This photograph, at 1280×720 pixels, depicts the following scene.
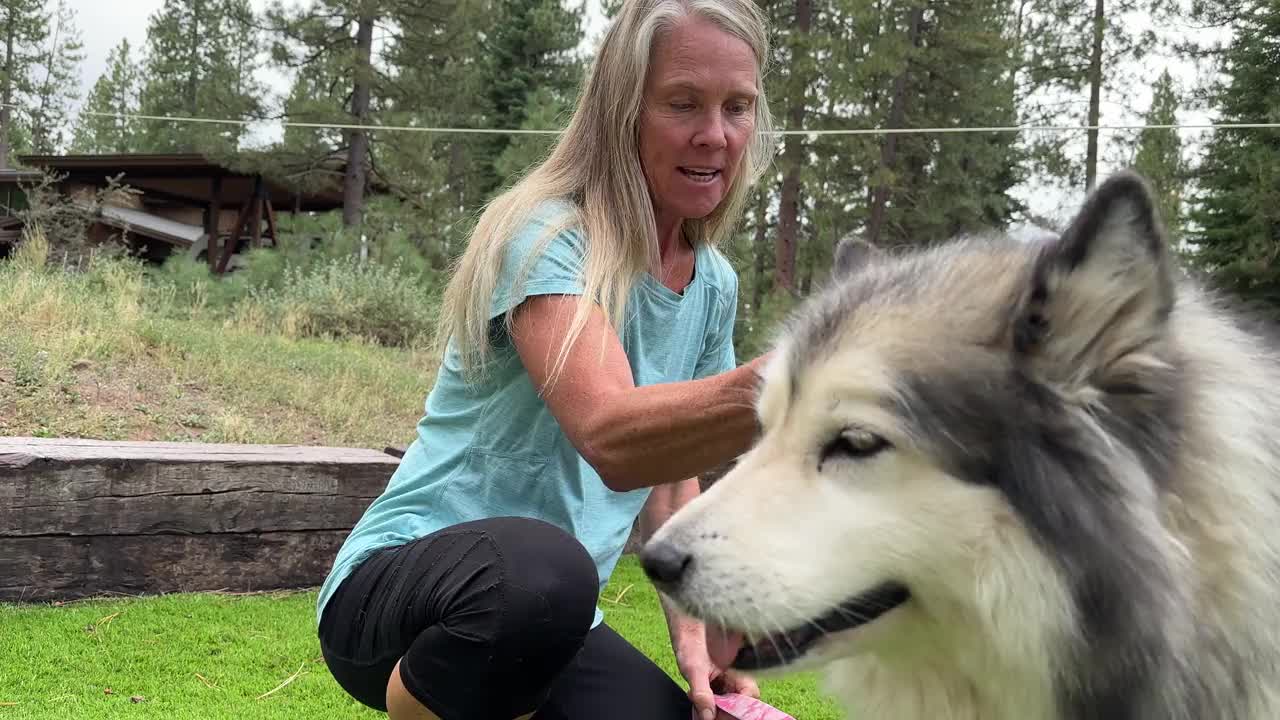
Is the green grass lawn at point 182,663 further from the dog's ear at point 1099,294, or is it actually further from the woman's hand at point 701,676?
the dog's ear at point 1099,294

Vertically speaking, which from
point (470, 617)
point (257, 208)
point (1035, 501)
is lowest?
point (470, 617)

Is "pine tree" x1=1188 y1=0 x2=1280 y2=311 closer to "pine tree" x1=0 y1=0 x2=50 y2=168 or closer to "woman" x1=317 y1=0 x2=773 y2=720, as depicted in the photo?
"woman" x1=317 y1=0 x2=773 y2=720

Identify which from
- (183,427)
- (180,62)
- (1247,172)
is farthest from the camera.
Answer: (180,62)

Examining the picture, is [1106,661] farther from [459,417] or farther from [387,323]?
[387,323]

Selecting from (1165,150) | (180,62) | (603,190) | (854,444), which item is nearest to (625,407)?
(854,444)

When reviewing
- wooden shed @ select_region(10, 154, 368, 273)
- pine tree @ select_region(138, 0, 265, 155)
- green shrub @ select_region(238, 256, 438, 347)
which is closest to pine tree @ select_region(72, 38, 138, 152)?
pine tree @ select_region(138, 0, 265, 155)

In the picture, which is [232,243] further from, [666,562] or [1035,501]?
[1035,501]

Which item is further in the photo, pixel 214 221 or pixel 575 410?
pixel 214 221

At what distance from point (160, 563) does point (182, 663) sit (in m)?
0.72

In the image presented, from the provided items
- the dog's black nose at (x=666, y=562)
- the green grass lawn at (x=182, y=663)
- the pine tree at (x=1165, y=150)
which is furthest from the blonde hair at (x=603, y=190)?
the pine tree at (x=1165, y=150)

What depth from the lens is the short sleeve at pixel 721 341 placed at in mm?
2657

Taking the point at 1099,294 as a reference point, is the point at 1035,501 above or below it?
below

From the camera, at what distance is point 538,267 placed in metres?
2.04

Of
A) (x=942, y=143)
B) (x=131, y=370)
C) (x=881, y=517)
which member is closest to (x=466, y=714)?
(x=881, y=517)
